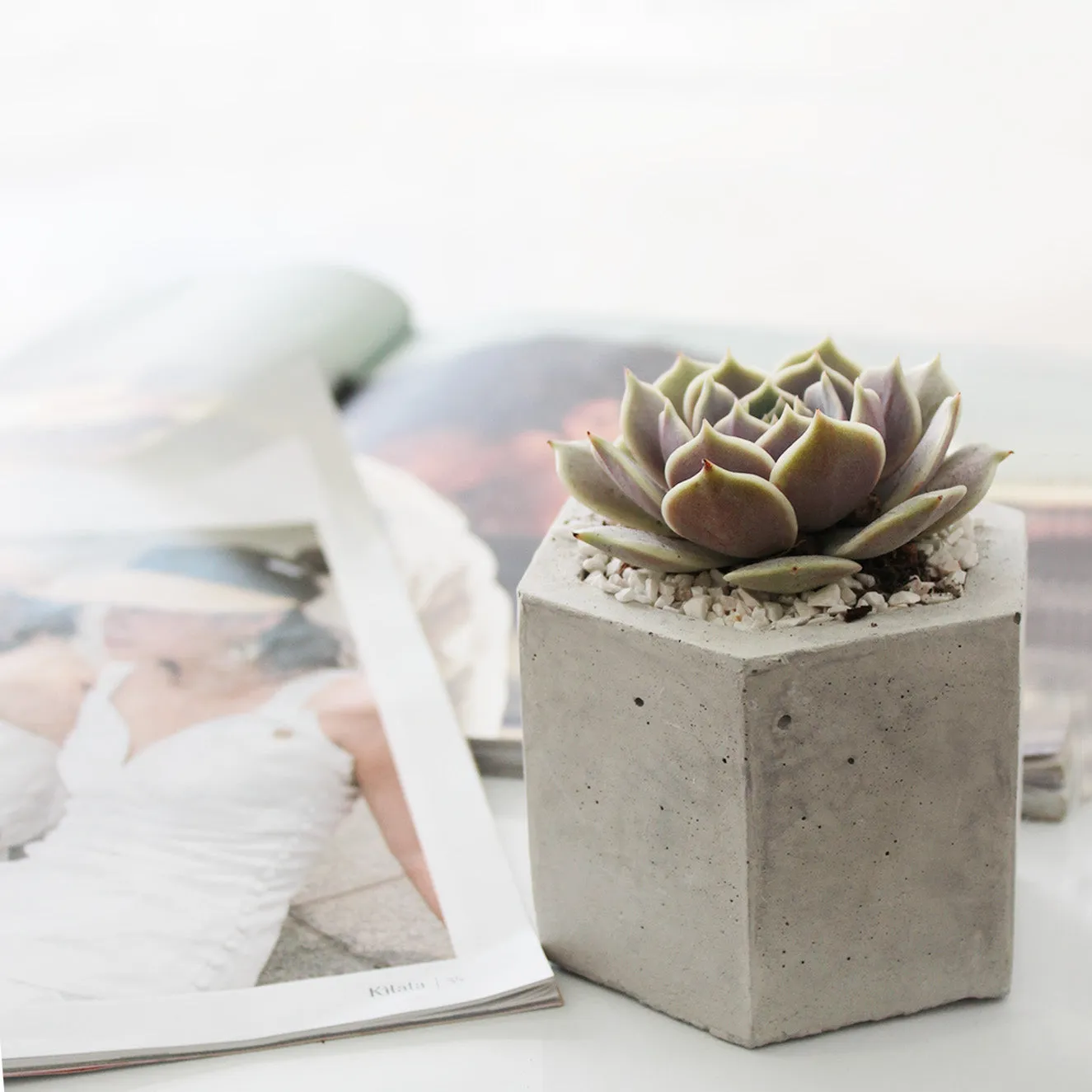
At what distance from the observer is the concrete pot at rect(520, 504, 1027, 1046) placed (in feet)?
1.49

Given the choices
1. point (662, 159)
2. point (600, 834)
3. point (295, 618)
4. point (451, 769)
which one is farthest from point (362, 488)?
point (662, 159)

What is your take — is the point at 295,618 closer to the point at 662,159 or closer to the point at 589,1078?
the point at 589,1078

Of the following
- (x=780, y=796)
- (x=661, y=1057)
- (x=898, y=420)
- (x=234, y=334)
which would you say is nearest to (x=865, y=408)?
(x=898, y=420)

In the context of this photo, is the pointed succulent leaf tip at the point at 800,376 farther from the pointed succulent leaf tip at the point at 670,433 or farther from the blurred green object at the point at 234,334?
the blurred green object at the point at 234,334

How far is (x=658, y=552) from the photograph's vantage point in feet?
1.55

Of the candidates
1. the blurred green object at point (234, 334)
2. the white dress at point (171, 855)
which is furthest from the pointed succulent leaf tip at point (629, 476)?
the blurred green object at point (234, 334)

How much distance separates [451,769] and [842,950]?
8.6 inches

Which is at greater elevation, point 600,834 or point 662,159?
point 662,159

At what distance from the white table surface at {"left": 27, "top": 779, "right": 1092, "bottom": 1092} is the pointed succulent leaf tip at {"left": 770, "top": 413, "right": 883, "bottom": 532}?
0.20 m

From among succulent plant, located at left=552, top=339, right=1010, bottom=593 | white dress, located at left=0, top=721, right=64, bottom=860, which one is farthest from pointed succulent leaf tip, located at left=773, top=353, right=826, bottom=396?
white dress, located at left=0, top=721, right=64, bottom=860

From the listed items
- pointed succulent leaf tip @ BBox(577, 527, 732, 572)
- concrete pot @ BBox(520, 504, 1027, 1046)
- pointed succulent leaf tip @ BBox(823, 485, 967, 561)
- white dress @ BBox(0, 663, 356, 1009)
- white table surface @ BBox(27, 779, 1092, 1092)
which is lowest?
white table surface @ BBox(27, 779, 1092, 1092)

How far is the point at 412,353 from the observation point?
1.11 m

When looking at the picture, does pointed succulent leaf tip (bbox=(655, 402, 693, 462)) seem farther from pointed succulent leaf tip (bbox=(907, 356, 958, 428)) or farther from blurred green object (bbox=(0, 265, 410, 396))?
blurred green object (bbox=(0, 265, 410, 396))

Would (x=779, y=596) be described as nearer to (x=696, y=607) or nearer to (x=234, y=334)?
(x=696, y=607)
